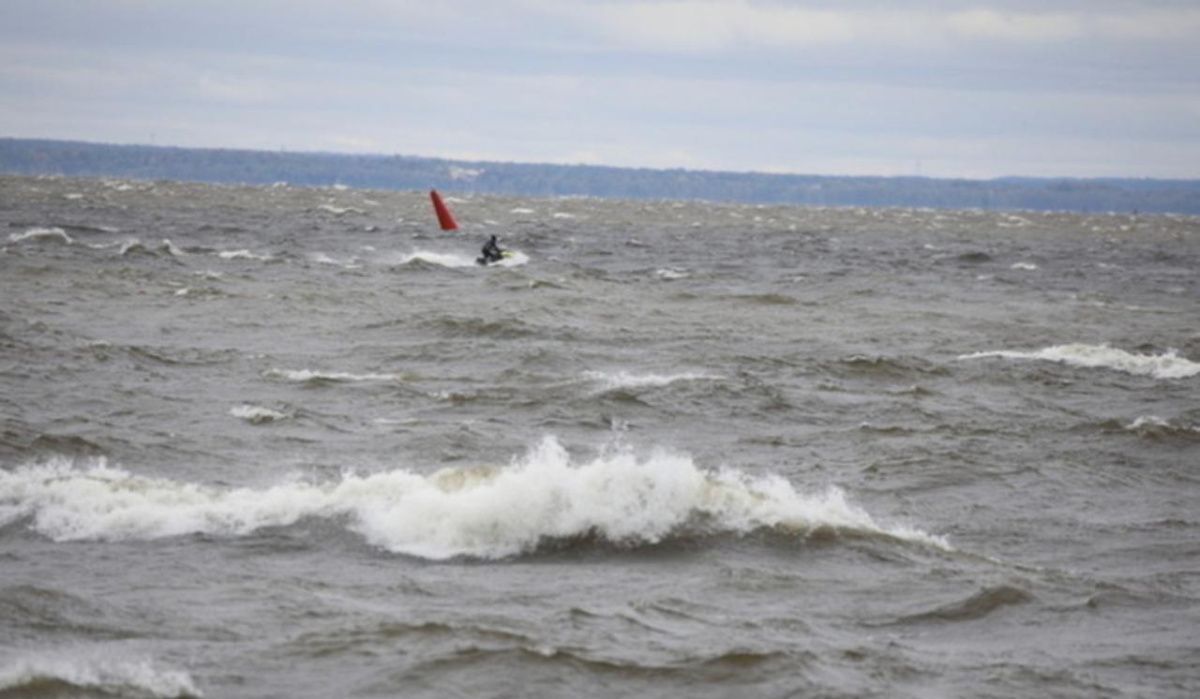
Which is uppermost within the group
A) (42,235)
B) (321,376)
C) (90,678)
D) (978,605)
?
(90,678)

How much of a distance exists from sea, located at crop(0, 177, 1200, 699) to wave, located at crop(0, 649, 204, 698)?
0.03 meters

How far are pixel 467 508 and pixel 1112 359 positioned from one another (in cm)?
1789

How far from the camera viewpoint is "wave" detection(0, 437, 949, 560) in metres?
13.5

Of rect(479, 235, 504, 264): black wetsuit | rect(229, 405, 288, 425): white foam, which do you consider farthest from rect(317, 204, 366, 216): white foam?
rect(229, 405, 288, 425): white foam

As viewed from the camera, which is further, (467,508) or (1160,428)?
(1160,428)

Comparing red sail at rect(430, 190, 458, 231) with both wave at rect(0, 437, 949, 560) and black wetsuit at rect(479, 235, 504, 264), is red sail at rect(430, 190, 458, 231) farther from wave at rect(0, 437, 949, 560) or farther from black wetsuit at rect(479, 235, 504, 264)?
wave at rect(0, 437, 949, 560)

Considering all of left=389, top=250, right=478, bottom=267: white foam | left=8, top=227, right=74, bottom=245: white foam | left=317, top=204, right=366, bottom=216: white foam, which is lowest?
left=317, top=204, right=366, bottom=216: white foam

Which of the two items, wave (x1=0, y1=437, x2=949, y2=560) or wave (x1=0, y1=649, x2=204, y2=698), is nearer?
wave (x1=0, y1=649, x2=204, y2=698)

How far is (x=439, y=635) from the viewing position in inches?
419

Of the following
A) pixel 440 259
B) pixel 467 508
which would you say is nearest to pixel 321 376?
pixel 467 508

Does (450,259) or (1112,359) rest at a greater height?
(1112,359)

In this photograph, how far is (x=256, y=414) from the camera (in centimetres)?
2008

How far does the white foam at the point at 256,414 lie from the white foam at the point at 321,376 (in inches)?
114

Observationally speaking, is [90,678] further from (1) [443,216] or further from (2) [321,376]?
(1) [443,216]
